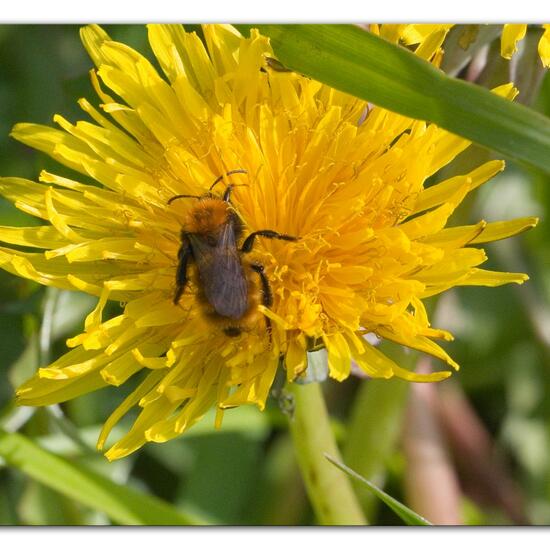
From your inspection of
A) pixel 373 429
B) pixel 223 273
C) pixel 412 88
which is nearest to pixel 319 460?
pixel 373 429

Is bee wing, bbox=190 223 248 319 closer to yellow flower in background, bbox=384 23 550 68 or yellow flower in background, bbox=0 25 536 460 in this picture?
yellow flower in background, bbox=0 25 536 460

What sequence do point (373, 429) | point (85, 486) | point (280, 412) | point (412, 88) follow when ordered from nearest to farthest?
point (412, 88) → point (85, 486) → point (373, 429) → point (280, 412)

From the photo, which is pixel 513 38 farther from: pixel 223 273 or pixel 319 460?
pixel 319 460

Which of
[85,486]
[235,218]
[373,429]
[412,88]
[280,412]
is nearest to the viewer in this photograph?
[412,88]
